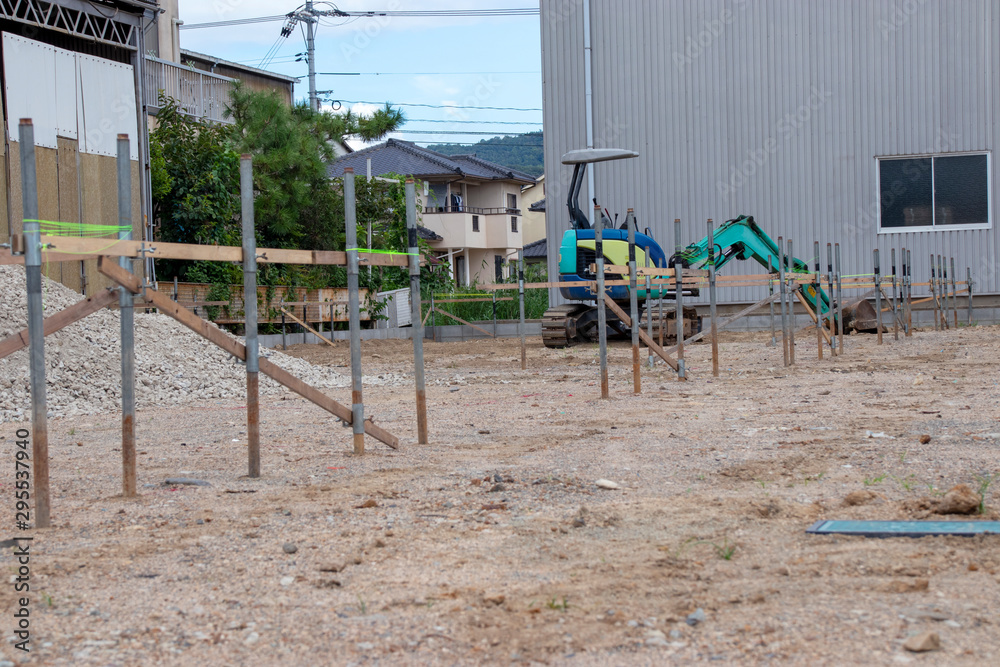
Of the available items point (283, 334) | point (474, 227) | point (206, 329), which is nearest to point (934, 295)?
point (283, 334)

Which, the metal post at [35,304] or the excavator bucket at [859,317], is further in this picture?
the excavator bucket at [859,317]

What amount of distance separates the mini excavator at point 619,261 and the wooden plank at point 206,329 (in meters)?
10.3

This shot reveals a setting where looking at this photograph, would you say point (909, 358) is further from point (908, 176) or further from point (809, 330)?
point (908, 176)

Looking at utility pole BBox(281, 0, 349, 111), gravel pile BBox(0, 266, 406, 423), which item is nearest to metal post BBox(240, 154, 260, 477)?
gravel pile BBox(0, 266, 406, 423)

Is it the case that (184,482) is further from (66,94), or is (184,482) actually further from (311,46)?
(311,46)

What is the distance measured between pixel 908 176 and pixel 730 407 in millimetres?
15333

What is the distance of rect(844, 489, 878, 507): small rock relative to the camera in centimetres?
457

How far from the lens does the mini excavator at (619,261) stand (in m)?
17.6

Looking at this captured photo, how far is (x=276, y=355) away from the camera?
1450cm

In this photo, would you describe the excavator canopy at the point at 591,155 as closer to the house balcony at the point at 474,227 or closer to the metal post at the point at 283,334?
the metal post at the point at 283,334

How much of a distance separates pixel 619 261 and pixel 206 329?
502 inches

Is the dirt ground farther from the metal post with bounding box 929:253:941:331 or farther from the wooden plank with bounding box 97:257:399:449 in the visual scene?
the metal post with bounding box 929:253:941:331

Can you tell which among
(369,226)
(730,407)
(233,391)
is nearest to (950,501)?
(730,407)

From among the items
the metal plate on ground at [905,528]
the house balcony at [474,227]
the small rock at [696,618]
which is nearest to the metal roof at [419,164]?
the house balcony at [474,227]
